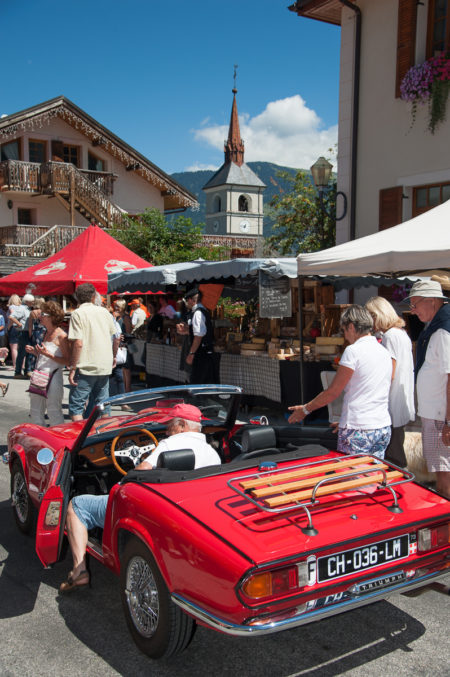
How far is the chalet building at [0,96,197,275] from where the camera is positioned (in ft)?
92.0

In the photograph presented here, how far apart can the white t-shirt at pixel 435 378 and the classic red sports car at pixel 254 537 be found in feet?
3.60

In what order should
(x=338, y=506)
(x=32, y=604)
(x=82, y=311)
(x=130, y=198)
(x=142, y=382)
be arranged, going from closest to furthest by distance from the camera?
(x=338, y=506), (x=32, y=604), (x=82, y=311), (x=142, y=382), (x=130, y=198)

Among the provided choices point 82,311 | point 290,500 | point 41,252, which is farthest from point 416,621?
point 41,252

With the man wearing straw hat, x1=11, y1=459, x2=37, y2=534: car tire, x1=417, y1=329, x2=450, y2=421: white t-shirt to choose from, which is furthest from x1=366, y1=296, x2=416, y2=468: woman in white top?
x1=11, y1=459, x2=37, y2=534: car tire

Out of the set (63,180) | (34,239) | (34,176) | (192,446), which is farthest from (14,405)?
(34,176)

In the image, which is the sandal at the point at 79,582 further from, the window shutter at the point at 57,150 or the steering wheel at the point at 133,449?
the window shutter at the point at 57,150

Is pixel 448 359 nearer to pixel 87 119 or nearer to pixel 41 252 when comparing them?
pixel 41 252

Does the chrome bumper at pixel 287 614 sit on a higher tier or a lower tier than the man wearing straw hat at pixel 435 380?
lower

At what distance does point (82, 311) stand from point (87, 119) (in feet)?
87.9

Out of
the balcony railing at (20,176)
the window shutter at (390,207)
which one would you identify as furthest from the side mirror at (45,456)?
the balcony railing at (20,176)

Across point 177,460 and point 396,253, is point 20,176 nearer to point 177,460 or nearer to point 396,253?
point 396,253

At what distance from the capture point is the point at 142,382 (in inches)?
505

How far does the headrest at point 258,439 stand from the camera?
3770mm

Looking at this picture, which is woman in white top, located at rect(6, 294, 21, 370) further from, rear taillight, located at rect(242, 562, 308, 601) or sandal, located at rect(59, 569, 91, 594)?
rear taillight, located at rect(242, 562, 308, 601)
